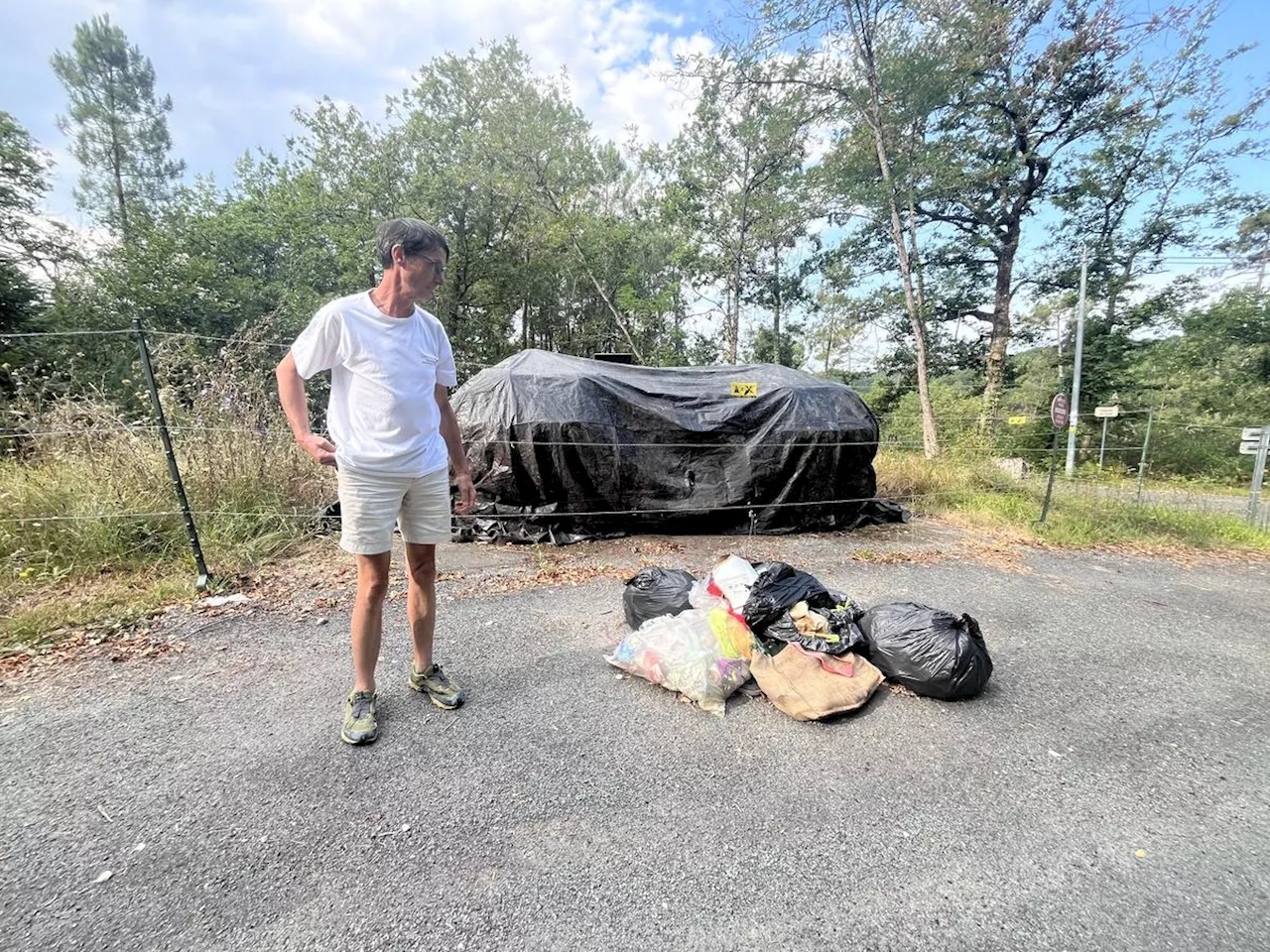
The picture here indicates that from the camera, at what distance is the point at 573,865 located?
4.47ft

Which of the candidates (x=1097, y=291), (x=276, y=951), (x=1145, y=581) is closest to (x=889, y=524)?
(x=1145, y=581)

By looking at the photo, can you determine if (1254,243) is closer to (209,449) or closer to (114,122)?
(209,449)

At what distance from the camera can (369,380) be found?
168 cm

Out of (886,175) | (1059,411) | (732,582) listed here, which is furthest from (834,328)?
(732,582)

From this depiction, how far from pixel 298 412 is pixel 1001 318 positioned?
18.7 meters

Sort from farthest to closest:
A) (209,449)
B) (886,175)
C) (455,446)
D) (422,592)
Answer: (886,175), (209,449), (455,446), (422,592)

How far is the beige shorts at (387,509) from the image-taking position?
5.57 ft

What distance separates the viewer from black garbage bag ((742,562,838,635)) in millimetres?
2352

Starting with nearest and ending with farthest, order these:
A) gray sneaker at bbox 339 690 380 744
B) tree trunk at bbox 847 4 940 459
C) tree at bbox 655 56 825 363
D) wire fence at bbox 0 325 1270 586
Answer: gray sneaker at bbox 339 690 380 744 → wire fence at bbox 0 325 1270 586 → tree trunk at bbox 847 4 940 459 → tree at bbox 655 56 825 363

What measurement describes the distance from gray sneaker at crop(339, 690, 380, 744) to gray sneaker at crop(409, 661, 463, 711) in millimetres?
228

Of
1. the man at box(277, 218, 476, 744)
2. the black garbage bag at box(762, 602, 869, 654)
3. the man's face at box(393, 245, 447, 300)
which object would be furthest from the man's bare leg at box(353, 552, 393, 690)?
the black garbage bag at box(762, 602, 869, 654)

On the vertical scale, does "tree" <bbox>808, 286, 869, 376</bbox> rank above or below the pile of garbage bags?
above

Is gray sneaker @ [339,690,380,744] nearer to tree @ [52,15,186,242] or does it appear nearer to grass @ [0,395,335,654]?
grass @ [0,395,335,654]

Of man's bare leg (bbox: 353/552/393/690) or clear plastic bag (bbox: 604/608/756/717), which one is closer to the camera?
man's bare leg (bbox: 353/552/393/690)
